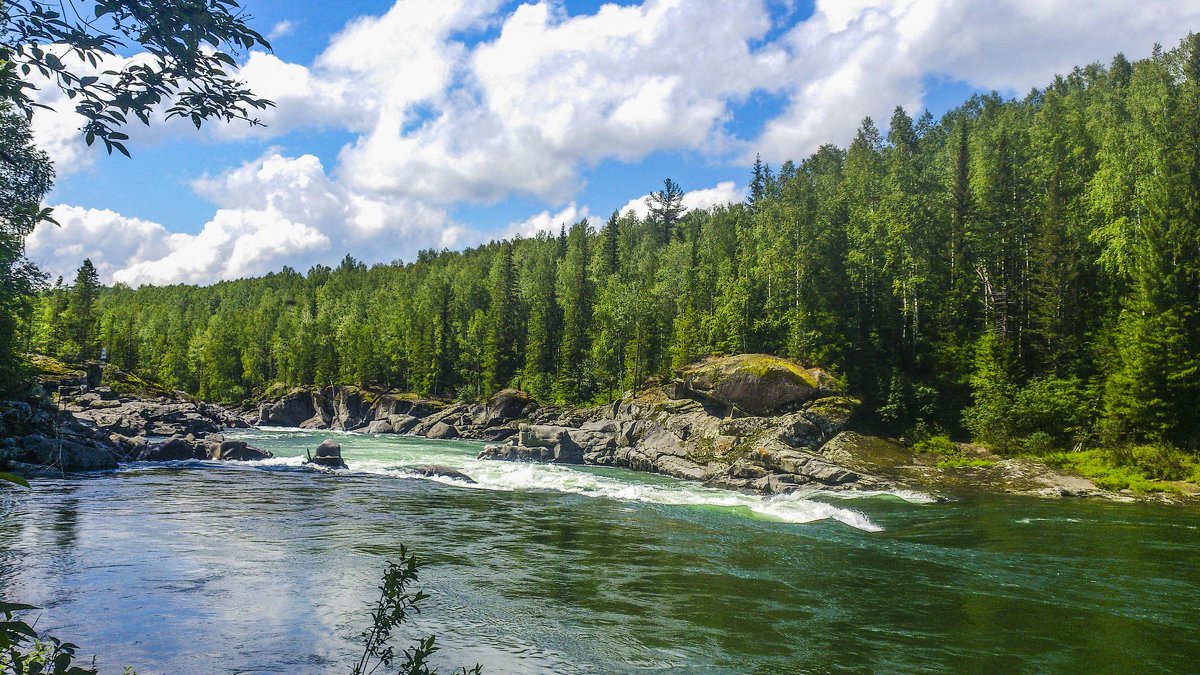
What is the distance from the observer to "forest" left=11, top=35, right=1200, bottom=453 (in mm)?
36812

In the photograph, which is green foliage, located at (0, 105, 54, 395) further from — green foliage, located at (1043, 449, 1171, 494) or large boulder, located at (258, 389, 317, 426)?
large boulder, located at (258, 389, 317, 426)

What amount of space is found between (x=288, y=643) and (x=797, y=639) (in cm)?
881

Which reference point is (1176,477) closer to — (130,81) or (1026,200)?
(1026,200)

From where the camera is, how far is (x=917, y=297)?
5312cm

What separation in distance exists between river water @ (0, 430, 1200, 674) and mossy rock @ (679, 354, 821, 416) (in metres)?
17.3

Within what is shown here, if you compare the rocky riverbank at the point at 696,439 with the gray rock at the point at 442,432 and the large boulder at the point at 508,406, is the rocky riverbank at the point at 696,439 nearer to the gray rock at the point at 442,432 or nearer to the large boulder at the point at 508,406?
the gray rock at the point at 442,432

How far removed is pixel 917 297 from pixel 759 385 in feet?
60.9

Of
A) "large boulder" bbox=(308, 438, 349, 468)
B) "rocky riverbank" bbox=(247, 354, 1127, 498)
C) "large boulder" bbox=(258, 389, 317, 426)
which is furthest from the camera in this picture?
"large boulder" bbox=(258, 389, 317, 426)

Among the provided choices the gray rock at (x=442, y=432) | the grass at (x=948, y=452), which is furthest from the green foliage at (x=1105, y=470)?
the gray rock at (x=442, y=432)

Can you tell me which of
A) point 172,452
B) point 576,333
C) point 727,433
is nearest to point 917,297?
point 727,433

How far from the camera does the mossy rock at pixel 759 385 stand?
4412 cm

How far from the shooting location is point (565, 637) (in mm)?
11461

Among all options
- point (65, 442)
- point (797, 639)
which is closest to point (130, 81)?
point (797, 639)

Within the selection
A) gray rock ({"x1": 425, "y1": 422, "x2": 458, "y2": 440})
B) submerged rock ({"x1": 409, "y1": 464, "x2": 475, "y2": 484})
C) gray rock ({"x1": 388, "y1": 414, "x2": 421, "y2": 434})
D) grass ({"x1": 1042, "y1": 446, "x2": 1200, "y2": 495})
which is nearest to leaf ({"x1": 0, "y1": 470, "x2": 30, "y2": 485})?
submerged rock ({"x1": 409, "y1": 464, "x2": 475, "y2": 484})
